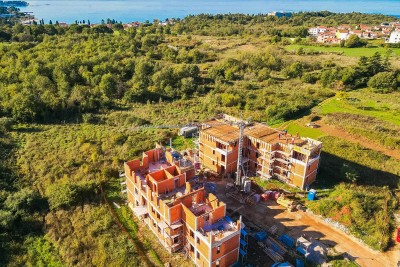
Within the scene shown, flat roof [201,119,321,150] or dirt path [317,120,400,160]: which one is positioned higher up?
flat roof [201,119,321,150]

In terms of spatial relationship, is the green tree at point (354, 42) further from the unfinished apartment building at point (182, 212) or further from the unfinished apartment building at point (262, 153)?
the unfinished apartment building at point (182, 212)

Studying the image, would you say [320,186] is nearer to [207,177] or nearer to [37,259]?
[207,177]

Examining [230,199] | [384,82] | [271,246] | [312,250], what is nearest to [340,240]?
[312,250]

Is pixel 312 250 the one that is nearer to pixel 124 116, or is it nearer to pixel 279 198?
pixel 279 198

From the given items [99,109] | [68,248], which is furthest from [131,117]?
[68,248]

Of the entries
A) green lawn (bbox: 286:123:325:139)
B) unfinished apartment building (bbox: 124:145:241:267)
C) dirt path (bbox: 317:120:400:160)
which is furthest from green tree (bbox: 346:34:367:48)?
unfinished apartment building (bbox: 124:145:241:267)

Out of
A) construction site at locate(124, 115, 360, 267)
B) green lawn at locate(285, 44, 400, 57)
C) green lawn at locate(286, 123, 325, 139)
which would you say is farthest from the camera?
green lawn at locate(285, 44, 400, 57)

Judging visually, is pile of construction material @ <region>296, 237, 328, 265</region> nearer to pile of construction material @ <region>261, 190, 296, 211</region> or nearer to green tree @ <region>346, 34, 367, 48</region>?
pile of construction material @ <region>261, 190, 296, 211</region>
